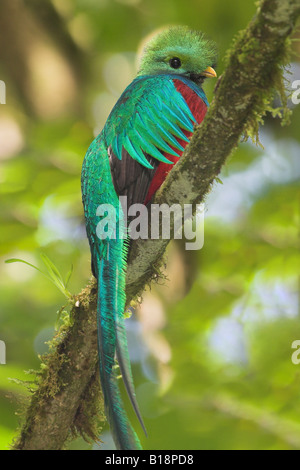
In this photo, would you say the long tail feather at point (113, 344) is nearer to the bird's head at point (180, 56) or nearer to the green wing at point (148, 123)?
the green wing at point (148, 123)

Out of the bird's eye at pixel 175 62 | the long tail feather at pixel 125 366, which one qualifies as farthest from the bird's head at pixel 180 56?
the long tail feather at pixel 125 366

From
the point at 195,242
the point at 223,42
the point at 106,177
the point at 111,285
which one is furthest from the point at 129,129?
the point at 223,42

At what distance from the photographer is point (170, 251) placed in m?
4.14

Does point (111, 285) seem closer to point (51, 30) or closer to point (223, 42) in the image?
point (223, 42)

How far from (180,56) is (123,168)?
3.50 ft

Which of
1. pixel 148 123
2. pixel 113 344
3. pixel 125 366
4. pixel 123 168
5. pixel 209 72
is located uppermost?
pixel 209 72

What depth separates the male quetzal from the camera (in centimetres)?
199

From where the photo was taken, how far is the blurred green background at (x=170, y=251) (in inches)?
134

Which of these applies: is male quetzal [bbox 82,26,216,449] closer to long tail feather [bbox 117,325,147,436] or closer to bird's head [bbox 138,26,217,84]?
long tail feather [bbox 117,325,147,436]

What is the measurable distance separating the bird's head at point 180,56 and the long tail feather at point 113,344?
1396 mm

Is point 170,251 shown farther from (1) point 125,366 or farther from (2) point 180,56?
(1) point 125,366

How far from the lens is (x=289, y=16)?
5.38ft

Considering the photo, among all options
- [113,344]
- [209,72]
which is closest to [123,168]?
[113,344]

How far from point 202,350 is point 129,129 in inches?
74.9
